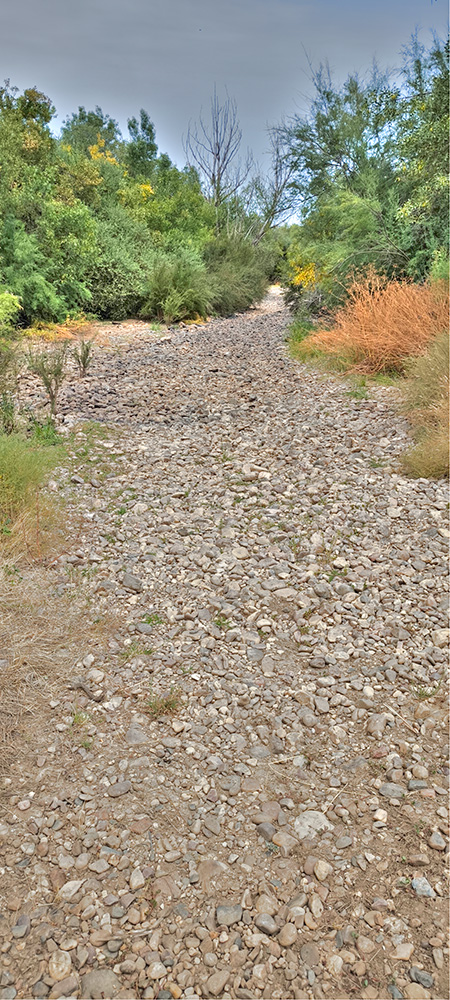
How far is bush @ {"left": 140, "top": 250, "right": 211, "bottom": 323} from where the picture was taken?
41.8 ft

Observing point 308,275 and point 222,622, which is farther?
point 308,275

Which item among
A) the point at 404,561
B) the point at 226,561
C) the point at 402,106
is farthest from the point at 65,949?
the point at 402,106

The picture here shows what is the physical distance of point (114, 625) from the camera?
3.20m

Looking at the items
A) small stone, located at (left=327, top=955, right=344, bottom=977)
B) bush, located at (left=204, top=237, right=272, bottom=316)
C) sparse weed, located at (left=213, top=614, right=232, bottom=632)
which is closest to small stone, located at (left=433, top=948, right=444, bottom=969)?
small stone, located at (left=327, top=955, right=344, bottom=977)

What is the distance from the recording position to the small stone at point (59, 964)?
1687mm

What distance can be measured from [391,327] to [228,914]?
263 inches

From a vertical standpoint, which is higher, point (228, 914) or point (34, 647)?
point (34, 647)

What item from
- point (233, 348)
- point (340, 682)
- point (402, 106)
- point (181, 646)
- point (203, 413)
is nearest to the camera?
point (340, 682)

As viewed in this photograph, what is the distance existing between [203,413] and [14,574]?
144 inches

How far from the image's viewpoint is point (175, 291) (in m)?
12.9

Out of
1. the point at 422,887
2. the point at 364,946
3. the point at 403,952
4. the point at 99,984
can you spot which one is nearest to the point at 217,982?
the point at 99,984

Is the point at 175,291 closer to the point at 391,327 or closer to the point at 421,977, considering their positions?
the point at 391,327

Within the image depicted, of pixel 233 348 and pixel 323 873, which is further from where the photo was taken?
pixel 233 348

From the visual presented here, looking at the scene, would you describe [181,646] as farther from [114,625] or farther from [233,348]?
[233,348]
